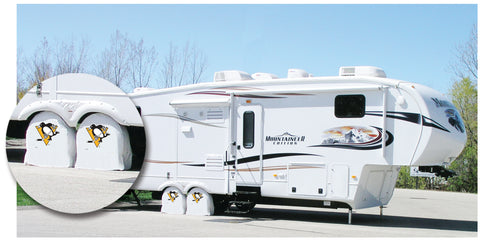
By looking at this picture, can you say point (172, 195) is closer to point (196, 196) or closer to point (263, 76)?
point (196, 196)

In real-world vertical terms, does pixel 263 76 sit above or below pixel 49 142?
above

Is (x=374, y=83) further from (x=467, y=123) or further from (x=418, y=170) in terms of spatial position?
(x=467, y=123)

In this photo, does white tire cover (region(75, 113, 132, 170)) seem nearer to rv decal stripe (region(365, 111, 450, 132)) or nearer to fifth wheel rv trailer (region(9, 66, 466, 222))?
fifth wheel rv trailer (region(9, 66, 466, 222))

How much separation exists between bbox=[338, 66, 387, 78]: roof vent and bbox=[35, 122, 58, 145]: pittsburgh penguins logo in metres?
5.55

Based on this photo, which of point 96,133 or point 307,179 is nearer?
point 307,179

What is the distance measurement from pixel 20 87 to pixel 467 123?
17679mm

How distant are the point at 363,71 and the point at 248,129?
2.47 m

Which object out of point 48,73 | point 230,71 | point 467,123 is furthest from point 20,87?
point 467,123

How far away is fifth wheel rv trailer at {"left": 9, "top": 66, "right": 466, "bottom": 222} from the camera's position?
32.6 feet

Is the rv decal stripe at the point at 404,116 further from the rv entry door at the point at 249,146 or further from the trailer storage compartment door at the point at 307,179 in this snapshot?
the rv entry door at the point at 249,146

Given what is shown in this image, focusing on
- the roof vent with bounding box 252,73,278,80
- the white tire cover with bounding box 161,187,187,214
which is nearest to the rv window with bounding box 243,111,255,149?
the roof vent with bounding box 252,73,278,80

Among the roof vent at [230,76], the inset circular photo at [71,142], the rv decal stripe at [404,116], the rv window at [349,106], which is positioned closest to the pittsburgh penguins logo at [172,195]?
the inset circular photo at [71,142]

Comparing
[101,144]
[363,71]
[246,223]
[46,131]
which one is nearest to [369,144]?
[363,71]

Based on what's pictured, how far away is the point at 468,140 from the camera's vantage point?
24000 millimetres
